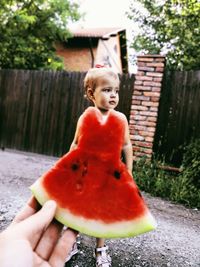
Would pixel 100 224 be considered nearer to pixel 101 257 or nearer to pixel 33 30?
pixel 101 257

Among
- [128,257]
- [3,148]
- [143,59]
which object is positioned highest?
[143,59]

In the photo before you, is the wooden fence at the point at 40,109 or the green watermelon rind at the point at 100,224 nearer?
the green watermelon rind at the point at 100,224

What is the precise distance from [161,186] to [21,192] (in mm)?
2398

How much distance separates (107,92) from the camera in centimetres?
259

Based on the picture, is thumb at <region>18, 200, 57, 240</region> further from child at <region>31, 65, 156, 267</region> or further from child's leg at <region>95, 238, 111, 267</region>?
child's leg at <region>95, 238, 111, 267</region>

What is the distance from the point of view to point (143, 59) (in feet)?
24.2

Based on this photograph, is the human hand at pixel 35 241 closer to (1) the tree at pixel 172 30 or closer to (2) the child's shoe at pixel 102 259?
(2) the child's shoe at pixel 102 259

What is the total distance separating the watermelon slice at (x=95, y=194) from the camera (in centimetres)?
193

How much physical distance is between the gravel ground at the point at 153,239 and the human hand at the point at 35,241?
115 centimetres

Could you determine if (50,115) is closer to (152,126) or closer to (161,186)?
(152,126)

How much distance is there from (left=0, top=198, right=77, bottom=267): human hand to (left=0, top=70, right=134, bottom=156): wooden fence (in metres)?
7.53

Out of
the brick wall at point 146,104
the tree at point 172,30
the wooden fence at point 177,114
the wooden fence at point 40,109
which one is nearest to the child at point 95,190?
the brick wall at point 146,104

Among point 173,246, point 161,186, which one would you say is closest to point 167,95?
point 161,186

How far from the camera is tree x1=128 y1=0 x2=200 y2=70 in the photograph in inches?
471
